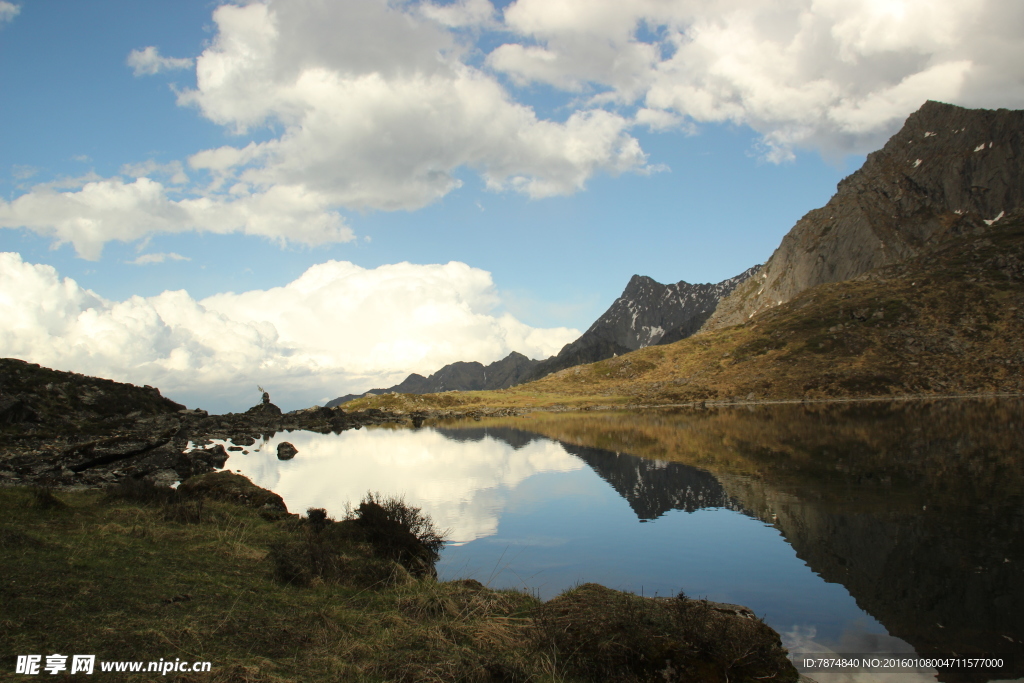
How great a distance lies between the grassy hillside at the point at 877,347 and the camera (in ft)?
411

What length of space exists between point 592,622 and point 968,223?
850ft

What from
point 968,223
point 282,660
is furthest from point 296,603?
point 968,223

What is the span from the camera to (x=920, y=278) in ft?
552

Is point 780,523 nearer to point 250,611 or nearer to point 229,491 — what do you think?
point 250,611

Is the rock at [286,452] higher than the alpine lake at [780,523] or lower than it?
lower

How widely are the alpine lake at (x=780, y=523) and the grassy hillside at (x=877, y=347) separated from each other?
245 feet

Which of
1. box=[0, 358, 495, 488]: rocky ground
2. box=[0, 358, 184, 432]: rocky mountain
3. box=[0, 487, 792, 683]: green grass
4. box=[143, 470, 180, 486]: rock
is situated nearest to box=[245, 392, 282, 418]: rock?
box=[0, 358, 495, 488]: rocky ground

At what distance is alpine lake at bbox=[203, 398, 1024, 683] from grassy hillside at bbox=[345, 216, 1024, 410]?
74612 millimetres

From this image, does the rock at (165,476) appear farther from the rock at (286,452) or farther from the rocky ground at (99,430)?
the rock at (286,452)

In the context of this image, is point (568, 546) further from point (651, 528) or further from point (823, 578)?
point (823, 578)

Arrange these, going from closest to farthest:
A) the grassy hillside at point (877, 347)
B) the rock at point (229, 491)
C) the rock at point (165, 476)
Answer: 1. the rock at point (229, 491)
2. the rock at point (165, 476)
3. the grassy hillside at point (877, 347)

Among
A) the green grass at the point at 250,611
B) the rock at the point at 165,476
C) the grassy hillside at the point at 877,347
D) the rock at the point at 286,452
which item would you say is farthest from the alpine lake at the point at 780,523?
the grassy hillside at the point at 877,347

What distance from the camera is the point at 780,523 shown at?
2703 centimetres

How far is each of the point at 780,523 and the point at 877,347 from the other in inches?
5600
